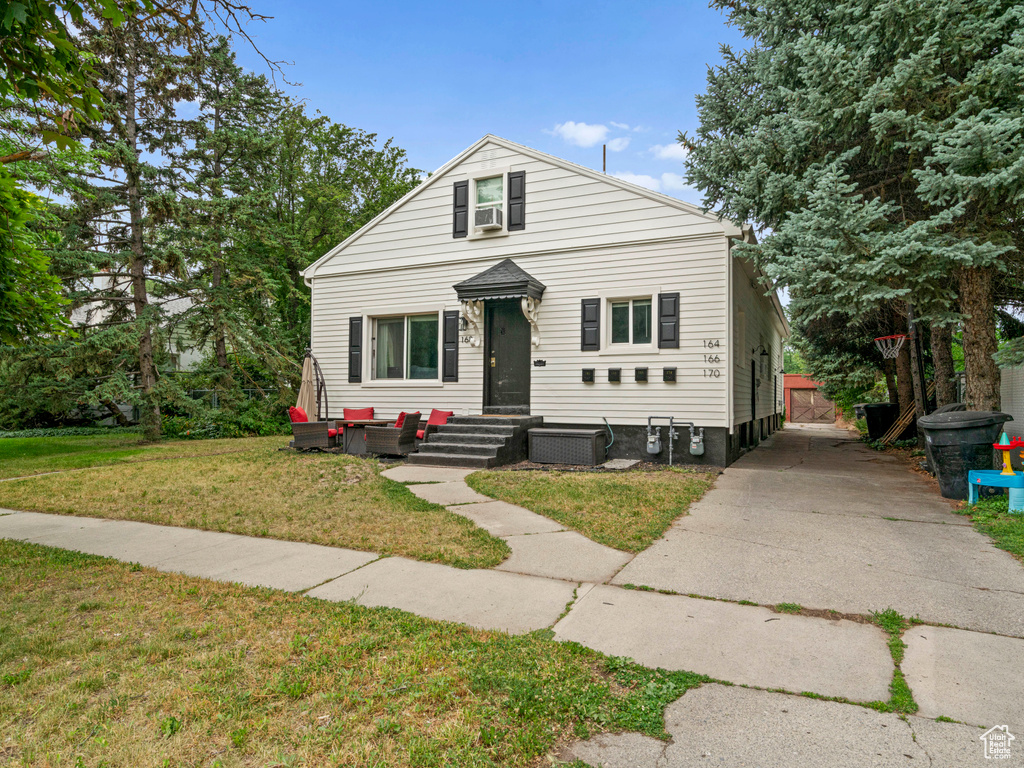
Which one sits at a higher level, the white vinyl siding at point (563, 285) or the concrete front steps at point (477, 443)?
the white vinyl siding at point (563, 285)

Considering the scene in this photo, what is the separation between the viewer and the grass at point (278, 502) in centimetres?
484

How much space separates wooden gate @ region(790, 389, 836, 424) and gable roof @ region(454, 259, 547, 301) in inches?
1042

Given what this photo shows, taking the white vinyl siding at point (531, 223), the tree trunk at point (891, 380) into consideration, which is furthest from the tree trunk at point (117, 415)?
the tree trunk at point (891, 380)

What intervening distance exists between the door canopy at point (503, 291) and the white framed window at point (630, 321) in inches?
55.1

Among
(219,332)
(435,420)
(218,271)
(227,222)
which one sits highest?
(227,222)

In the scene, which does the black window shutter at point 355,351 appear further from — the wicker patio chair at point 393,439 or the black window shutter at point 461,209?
the black window shutter at point 461,209

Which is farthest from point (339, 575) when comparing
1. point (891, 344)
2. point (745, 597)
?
point (891, 344)

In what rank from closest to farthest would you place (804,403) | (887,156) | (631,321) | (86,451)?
(887,156) → (631,321) → (86,451) → (804,403)

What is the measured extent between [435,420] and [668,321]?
4849 millimetres

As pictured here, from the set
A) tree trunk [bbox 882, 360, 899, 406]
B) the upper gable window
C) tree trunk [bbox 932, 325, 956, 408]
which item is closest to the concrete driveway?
tree trunk [bbox 932, 325, 956, 408]

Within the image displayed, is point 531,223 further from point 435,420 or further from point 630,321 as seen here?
point 435,420

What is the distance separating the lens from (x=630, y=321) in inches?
396

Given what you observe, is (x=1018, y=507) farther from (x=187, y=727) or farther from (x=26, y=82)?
(x=26, y=82)

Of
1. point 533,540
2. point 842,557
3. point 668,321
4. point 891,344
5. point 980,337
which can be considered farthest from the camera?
point 891,344
